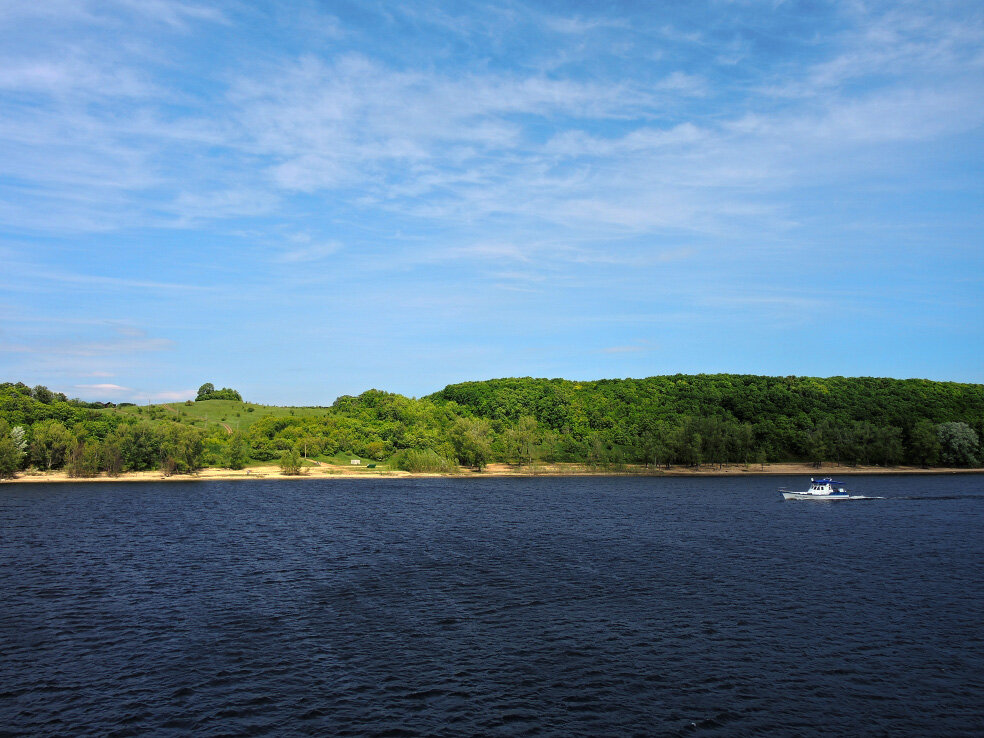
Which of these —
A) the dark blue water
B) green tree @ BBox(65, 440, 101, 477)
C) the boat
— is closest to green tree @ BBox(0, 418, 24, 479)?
green tree @ BBox(65, 440, 101, 477)

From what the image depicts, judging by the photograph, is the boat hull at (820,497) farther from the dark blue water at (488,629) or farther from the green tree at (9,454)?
the green tree at (9,454)

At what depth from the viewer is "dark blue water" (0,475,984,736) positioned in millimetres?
37375

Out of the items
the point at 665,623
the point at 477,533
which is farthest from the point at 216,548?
the point at 665,623

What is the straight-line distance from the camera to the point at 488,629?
5219cm

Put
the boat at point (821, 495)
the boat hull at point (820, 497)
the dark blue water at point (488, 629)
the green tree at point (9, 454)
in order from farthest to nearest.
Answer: the green tree at point (9, 454) → the boat at point (821, 495) → the boat hull at point (820, 497) → the dark blue water at point (488, 629)

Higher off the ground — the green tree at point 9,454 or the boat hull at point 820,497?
the green tree at point 9,454

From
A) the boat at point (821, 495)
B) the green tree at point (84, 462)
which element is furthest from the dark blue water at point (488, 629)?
the green tree at point (84, 462)

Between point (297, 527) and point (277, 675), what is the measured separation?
215ft

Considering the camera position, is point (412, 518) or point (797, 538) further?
point (412, 518)

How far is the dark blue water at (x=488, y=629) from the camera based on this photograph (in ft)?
123

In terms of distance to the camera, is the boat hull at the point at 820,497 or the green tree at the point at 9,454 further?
the green tree at the point at 9,454

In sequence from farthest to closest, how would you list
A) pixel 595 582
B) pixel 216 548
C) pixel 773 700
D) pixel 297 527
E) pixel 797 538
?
pixel 297 527, pixel 797 538, pixel 216 548, pixel 595 582, pixel 773 700

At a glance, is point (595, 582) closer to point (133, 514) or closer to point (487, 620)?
point (487, 620)

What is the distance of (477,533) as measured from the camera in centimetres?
9906
